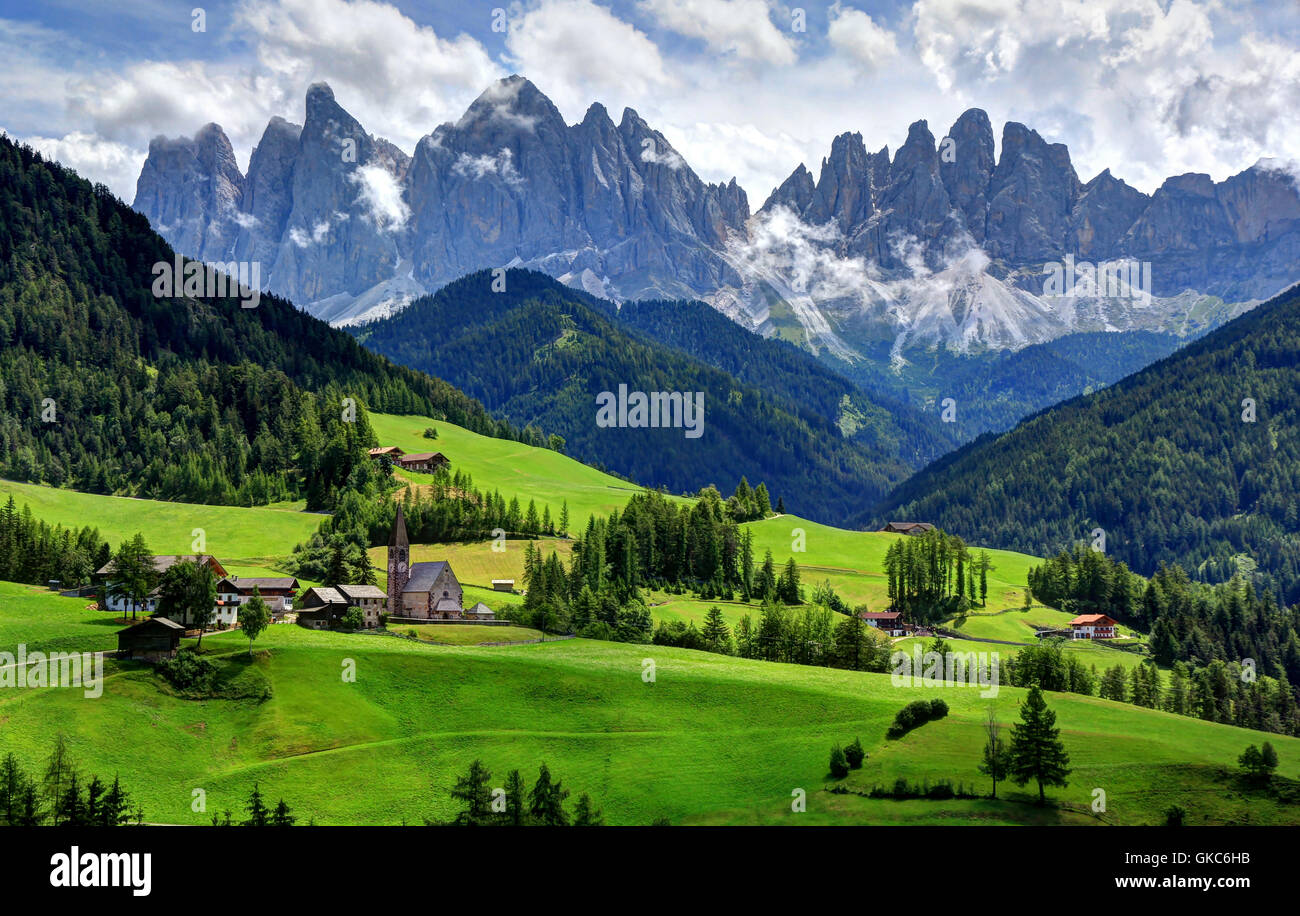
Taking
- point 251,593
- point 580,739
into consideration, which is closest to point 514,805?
point 580,739

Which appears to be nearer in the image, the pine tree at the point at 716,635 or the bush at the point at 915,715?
the bush at the point at 915,715

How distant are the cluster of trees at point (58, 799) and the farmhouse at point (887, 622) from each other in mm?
124239

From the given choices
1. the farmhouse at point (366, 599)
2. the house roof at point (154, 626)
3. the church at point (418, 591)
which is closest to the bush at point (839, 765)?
the house roof at point (154, 626)

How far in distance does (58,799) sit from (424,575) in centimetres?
6759

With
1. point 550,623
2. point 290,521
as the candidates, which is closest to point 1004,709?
point 550,623

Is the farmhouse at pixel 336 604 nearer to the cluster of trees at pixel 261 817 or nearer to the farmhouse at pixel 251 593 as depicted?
the farmhouse at pixel 251 593

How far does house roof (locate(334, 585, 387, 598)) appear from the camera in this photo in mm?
128000

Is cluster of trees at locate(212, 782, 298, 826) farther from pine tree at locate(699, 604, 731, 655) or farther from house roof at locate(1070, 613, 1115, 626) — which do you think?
house roof at locate(1070, 613, 1115, 626)

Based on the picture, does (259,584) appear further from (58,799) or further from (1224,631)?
(1224,631)

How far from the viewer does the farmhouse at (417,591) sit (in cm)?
13538

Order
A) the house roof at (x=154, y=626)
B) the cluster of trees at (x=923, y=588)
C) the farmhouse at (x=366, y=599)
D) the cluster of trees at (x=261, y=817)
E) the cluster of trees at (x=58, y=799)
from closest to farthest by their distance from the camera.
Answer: the cluster of trees at (x=261, y=817) → the cluster of trees at (x=58, y=799) → the house roof at (x=154, y=626) → the farmhouse at (x=366, y=599) → the cluster of trees at (x=923, y=588)
